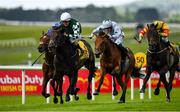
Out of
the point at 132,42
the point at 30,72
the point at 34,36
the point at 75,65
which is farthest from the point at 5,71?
the point at 34,36

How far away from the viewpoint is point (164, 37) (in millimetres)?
23156

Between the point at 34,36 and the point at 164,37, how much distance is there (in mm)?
39855

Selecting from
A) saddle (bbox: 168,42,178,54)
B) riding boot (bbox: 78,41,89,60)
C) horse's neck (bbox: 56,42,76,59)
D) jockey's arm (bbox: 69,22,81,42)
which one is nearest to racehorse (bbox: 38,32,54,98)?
horse's neck (bbox: 56,42,76,59)

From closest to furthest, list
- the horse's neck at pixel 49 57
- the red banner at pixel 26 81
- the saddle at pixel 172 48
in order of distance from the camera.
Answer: the horse's neck at pixel 49 57 → the saddle at pixel 172 48 → the red banner at pixel 26 81

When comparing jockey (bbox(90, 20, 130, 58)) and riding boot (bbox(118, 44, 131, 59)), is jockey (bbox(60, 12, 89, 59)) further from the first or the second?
riding boot (bbox(118, 44, 131, 59))

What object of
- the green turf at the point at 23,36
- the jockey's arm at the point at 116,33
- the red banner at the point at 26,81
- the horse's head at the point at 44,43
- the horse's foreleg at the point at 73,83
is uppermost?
the jockey's arm at the point at 116,33

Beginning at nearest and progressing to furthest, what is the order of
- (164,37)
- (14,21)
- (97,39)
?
(97,39), (164,37), (14,21)

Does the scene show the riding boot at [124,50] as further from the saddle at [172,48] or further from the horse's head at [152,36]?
the saddle at [172,48]

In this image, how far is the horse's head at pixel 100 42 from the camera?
70.0 ft

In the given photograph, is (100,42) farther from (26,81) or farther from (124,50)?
(26,81)

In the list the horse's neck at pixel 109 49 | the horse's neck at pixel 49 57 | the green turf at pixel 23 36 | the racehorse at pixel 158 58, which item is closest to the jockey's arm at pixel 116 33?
the horse's neck at pixel 109 49

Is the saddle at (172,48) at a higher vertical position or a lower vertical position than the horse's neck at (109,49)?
lower

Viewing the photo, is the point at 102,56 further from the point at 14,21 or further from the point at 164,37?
the point at 14,21

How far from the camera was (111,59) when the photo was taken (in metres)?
22.1
